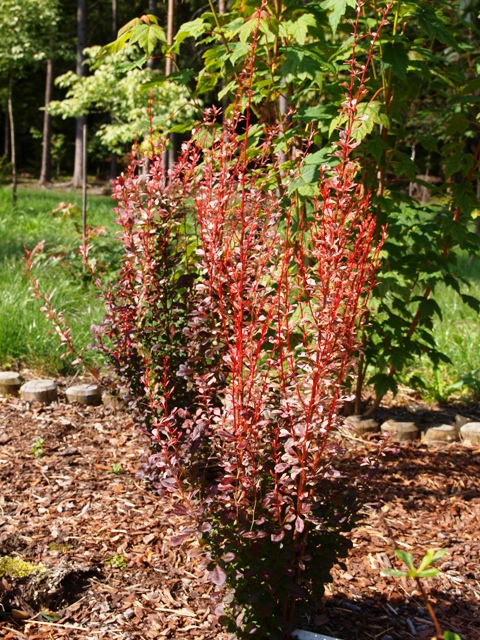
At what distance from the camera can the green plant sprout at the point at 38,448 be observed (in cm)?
375

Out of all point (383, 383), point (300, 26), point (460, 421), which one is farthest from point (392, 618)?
point (300, 26)

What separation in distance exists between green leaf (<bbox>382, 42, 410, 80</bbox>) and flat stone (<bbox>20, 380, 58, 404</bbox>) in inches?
107

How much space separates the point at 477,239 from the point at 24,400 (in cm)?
280

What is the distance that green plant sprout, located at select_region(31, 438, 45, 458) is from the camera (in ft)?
12.3

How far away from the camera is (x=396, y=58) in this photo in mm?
3107

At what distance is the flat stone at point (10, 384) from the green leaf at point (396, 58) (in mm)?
2919

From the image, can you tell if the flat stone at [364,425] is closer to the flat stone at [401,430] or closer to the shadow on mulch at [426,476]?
the flat stone at [401,430]

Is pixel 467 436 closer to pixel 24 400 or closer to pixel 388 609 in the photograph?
pixel 388 609

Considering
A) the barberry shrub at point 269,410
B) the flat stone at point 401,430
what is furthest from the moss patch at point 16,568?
the flat stone at point 401,430

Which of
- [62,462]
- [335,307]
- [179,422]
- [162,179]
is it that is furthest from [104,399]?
[335,307]

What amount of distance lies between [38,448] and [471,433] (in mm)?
2355

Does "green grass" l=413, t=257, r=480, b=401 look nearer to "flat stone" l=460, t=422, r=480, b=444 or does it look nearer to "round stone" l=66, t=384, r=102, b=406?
"flat stone" l=460, t=422, r=480, b=444

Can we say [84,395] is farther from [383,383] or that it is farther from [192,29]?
[192,29]

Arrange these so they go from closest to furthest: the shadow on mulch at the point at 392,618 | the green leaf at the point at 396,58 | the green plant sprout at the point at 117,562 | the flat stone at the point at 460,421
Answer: the shadow on mulch at the point at 392,618, the green plant sprout at the point at 117,562, the green leaf at the point at 396,58, the flat stone at the point at 460,421
